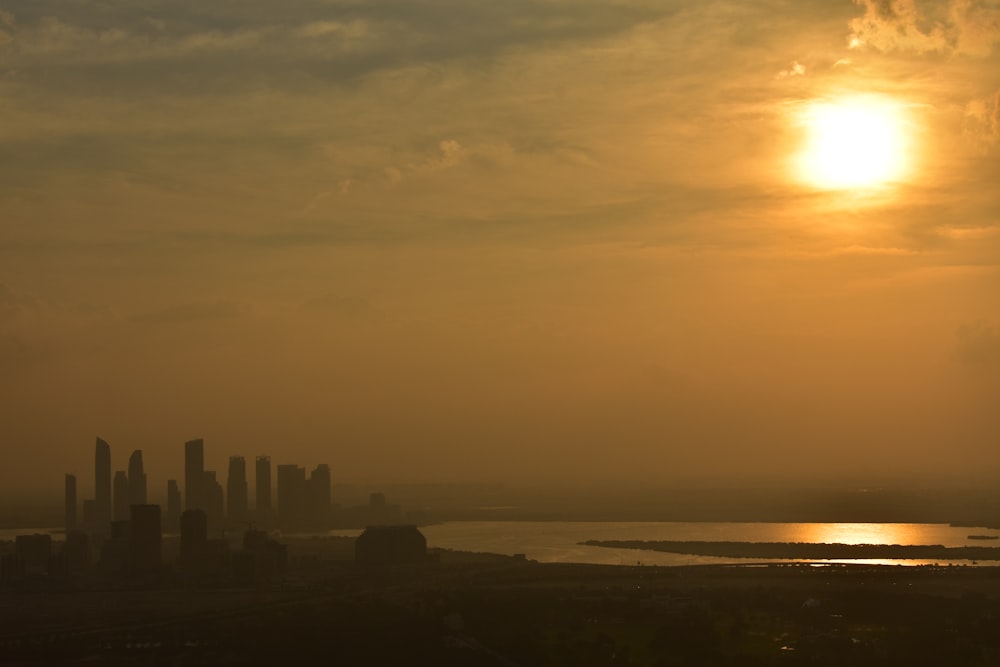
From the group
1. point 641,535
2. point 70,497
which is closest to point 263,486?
point 70,497

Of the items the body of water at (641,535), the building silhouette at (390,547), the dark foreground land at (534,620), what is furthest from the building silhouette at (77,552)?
the body of water at (641,535)

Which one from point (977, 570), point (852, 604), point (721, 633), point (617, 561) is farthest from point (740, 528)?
point (721, 633)

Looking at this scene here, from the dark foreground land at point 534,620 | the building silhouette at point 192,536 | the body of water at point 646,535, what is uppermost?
the building silhouette at point 192,536

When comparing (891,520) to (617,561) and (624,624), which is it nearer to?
(617,561)

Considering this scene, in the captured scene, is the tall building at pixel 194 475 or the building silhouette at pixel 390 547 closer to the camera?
the building silhouette at pixel 390 547

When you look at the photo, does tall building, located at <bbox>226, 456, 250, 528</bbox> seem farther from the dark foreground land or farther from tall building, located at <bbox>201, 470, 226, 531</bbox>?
the dark foreground land

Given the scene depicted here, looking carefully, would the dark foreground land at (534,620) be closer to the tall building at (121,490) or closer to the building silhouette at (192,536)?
the building silhouette at (192,536)
